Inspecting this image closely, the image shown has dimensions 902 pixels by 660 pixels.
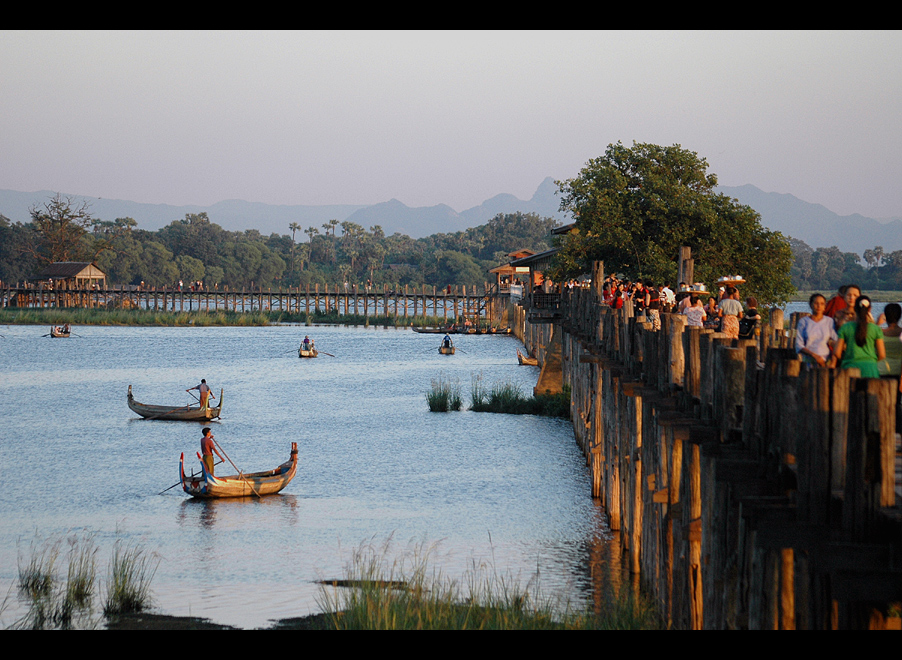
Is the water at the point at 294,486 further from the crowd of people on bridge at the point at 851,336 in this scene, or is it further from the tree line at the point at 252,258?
the tree line at the point at 252,258

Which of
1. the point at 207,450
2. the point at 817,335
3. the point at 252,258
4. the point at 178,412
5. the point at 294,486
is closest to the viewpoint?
the point at 817,335

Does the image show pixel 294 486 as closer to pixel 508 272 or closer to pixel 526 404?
pixel 526 404

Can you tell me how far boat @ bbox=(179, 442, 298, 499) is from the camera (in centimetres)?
2333

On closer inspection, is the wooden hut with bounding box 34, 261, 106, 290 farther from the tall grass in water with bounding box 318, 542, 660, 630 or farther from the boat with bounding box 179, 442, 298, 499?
the tall grass in water with bounding box 318, 542, 660, 630

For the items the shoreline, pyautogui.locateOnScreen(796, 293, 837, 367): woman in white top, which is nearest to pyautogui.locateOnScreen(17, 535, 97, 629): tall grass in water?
the shoreline

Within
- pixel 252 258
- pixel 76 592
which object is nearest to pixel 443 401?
pixel 76 592

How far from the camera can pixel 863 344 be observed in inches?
321

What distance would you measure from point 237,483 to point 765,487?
60.2ft

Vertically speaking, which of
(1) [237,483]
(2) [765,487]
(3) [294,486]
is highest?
(2) [765,487]

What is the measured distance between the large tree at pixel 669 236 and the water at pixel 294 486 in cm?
772

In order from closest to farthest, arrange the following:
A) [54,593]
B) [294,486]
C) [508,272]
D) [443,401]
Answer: [54,593]
[294,486]
[443,401]
[508,272]

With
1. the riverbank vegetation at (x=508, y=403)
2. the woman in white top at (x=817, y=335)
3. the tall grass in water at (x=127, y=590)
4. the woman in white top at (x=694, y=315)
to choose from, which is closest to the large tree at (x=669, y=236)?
the riverbank vegetation at (x=508, y=403)

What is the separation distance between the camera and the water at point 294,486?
1728cm
